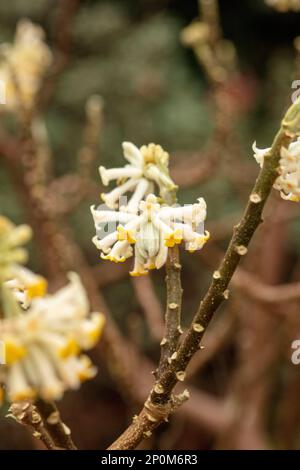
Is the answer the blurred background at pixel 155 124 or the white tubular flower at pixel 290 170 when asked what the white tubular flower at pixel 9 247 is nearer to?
the white tubular flower at pixel 290 170

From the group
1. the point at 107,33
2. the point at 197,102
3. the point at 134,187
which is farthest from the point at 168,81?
the point at 134,187

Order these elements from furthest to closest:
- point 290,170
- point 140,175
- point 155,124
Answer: point 155,124
point 140,175
point 290,170

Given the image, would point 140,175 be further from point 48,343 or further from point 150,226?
point 48,343

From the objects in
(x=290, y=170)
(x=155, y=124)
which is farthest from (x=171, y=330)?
(x=155, y=124)


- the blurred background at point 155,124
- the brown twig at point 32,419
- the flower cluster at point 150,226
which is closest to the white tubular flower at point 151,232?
the flower cluster at point 150,226

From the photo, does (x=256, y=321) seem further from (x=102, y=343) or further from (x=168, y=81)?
(x=168, y=81)

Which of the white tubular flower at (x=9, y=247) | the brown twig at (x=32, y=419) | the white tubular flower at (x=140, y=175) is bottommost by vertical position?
the brown twig at (x=32, y=419)

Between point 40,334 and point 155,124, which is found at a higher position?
point 155,124

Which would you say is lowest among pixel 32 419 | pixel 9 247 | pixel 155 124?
pixel 32 419
